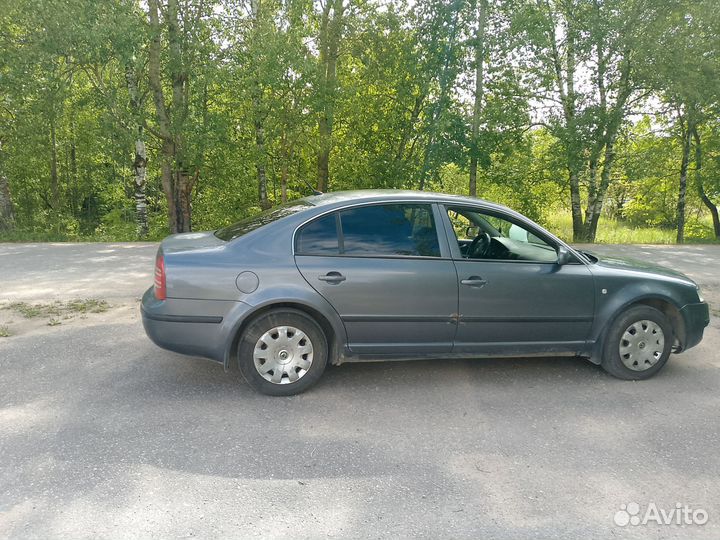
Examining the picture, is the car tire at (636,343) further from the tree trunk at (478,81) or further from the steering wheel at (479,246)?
the tree trunk at (478,81)

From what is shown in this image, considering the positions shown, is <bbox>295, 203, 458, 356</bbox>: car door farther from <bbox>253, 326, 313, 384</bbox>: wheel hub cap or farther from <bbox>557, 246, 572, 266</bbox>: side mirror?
<bbox>557, 246, 572, 266</bbox>: side mirror

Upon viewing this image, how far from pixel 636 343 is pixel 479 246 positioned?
63.0 inches

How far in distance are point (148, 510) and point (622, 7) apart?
57.9 feet

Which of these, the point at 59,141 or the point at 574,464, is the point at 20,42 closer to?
the point at 59,141

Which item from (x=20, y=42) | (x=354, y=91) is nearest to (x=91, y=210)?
(x=20, y=42)

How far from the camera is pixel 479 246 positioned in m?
4.50

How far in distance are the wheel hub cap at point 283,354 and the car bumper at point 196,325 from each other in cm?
27

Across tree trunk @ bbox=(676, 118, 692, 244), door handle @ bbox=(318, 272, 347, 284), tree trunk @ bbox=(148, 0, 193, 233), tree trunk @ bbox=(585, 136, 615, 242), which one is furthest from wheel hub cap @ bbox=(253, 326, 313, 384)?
tree trunk @ bbox=(676, 118, 692, 244)

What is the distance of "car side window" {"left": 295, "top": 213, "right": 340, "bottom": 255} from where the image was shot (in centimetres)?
398

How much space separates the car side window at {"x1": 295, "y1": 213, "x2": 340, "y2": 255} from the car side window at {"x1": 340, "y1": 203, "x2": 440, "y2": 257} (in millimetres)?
73

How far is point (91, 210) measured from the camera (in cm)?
2616

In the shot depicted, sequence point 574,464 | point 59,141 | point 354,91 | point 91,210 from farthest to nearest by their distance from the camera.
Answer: point 91,210
point 59,141
point 354,91
point 574,464

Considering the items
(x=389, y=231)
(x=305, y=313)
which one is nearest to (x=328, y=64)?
(x=389, y=231)

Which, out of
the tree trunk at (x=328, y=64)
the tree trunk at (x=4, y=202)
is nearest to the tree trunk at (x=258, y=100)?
the tree trunk at (x=328, y=64)
